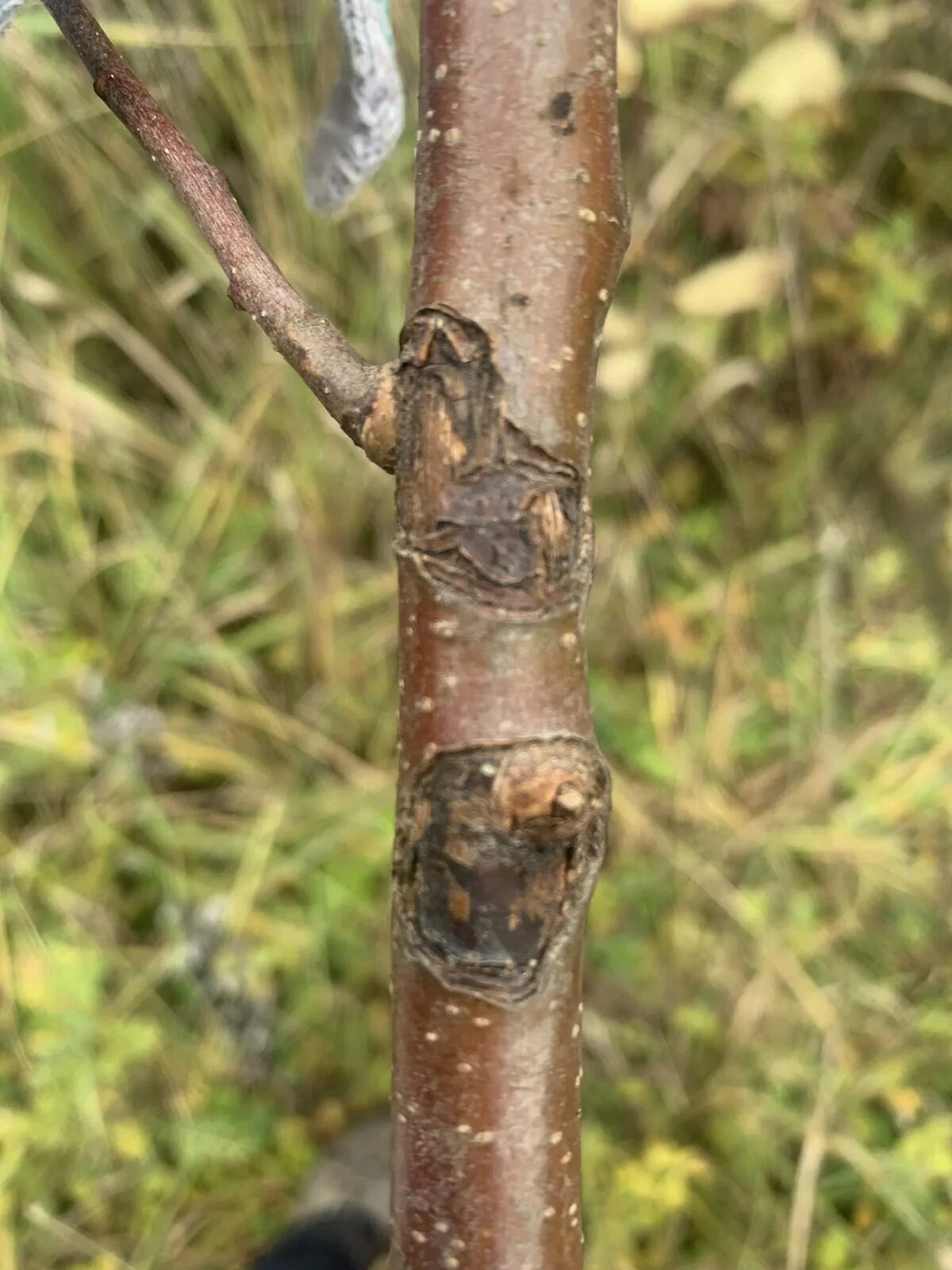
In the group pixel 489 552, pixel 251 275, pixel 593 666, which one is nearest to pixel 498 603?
pixel 489 552

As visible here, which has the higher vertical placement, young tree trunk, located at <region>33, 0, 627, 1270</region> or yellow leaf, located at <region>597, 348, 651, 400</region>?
yellow leaf, located at <region>597, 348, 651, 400</region>

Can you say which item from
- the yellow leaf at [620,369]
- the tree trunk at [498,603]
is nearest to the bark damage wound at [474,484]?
the tree trunk at [498,603]

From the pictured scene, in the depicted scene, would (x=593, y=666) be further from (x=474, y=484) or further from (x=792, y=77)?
(x=474, y=484)

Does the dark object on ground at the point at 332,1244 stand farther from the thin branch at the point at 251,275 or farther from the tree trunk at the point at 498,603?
the thin branch at the point at 251,275

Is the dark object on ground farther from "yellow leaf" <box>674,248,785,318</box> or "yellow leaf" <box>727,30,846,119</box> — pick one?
"yellow leaf" <box>727,30,846,119</box>

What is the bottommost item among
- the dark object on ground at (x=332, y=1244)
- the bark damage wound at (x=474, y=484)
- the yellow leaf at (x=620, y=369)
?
the dark object on ground at (x=332, y=1244)

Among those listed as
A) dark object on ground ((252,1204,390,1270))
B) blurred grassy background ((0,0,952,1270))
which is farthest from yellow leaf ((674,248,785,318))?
dark object on ground ((252,1204,390,1270))
